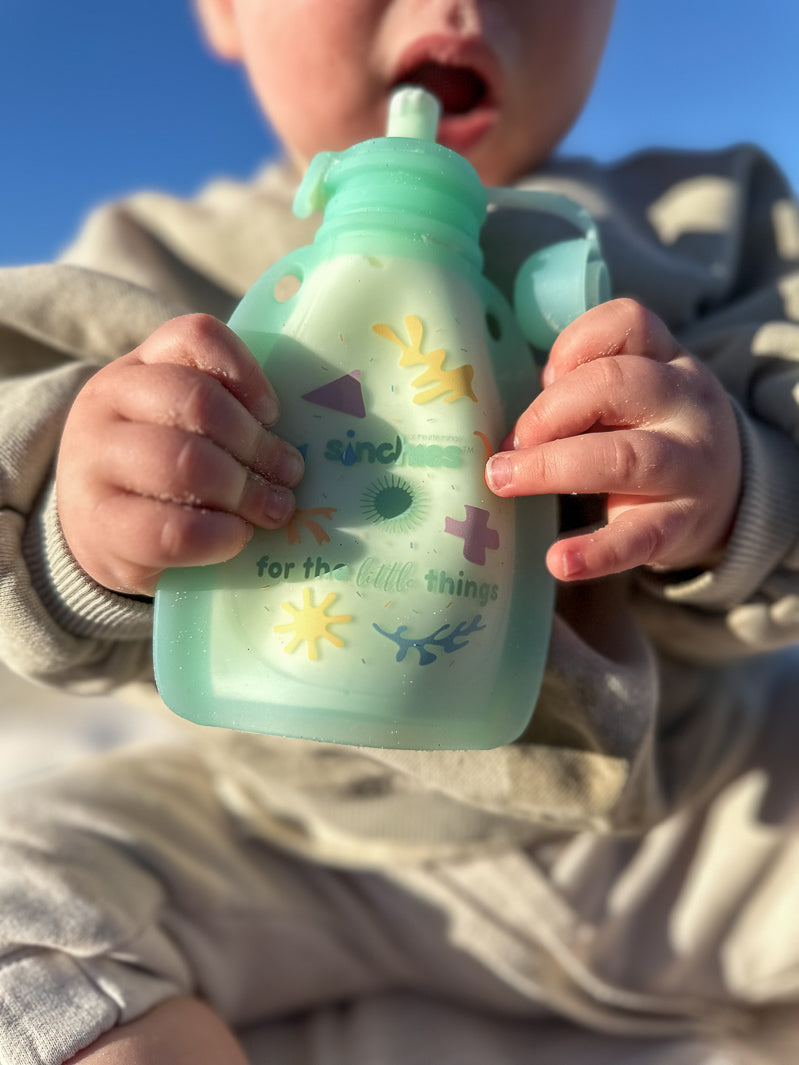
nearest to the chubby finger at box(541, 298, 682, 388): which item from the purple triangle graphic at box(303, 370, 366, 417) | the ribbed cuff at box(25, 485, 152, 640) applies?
the purple triangle graphic at box(303, 370, 366, 417)

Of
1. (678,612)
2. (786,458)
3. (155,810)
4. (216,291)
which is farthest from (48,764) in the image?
(786,458)

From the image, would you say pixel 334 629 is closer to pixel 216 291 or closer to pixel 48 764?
pixel 216 291

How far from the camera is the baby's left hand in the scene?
397 mm

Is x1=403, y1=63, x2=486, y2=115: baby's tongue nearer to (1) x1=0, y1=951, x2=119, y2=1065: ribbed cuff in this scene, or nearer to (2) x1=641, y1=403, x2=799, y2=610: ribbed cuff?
(2) x1=641, y1=403, x2=799, y2=610: ribbed cuff

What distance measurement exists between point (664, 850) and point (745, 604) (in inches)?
8.9

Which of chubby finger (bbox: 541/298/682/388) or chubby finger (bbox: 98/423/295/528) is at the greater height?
chubby finger (bbox: 541/298/682/388)

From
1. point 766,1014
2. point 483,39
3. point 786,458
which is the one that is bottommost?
point 766,1014

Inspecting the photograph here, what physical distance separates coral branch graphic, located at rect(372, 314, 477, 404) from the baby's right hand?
0.06 m

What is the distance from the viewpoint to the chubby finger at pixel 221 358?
0.38 m

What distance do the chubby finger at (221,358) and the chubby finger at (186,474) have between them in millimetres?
29

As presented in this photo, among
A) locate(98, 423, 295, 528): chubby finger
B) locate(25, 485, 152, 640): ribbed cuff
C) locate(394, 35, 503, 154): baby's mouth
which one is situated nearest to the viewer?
locate(98, 423, 295, 528): chubby finger

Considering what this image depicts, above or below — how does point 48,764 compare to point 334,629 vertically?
below

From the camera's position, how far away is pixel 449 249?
1.43 ft

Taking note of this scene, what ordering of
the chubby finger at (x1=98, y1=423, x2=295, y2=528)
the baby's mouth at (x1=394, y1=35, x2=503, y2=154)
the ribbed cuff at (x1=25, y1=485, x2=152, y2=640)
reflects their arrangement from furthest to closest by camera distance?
1. the baby's mouth at (x1=394, y1=35, x2=503, y2=154)
2. the ribbed cuff at (x1=25, y1=485, x2=152, y2=640)
3. the chubby finger at (x1=98, y1=423, x2=295, y2=528)
